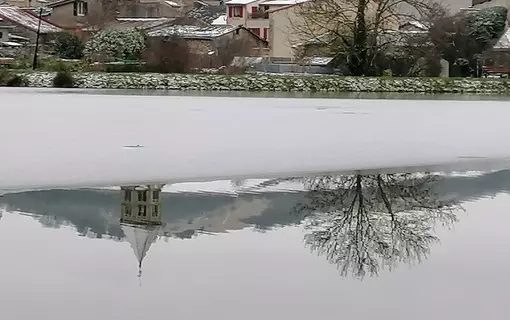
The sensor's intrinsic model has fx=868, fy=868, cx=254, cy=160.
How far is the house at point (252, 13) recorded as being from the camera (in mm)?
55969

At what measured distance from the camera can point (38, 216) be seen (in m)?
6.95

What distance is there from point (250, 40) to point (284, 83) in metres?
14.9

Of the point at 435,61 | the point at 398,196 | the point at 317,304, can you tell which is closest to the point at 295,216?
the point at 398,196

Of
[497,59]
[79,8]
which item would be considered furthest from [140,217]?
[79,8]

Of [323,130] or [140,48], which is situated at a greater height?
[140,48]

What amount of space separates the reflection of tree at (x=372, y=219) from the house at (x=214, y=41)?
2922 cm

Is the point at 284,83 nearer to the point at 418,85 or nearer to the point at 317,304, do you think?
the point at 418,85

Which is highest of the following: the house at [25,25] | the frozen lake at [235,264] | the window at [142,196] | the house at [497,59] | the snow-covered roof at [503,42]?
the house at [25,25]

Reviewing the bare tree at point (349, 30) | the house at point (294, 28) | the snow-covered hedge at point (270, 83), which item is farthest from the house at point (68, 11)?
the snow-covered hedge at point (270, 83)

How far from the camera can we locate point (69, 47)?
44906mm

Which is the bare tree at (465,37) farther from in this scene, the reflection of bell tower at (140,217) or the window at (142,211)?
the window at (142,211)

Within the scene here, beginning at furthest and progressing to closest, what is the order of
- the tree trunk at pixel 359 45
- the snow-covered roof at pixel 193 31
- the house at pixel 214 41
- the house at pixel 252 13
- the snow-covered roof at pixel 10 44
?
the house at pixel 252 13 < the snow-covered roof at pixel 10 44 < the snow-covered roof at pixel 193 31 < the house at pixel 214 41 < the tree trunk at pixel 359 45

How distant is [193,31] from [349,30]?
41.3 feet

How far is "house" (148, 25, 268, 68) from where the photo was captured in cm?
3959
